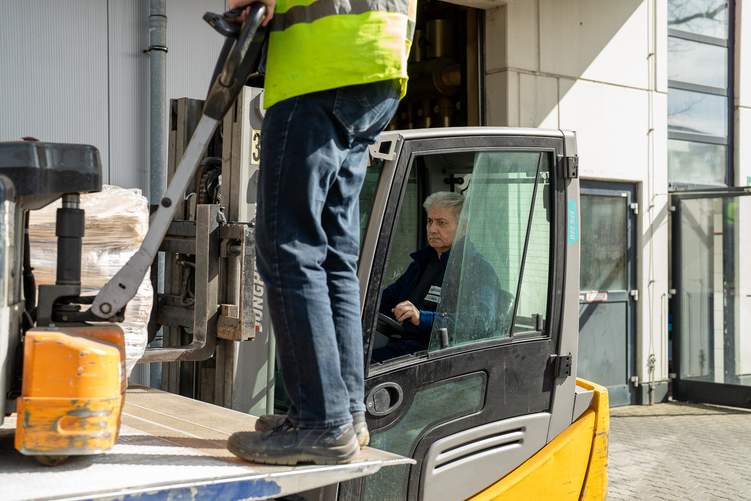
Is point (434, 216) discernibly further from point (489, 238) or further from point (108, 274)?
point (108, 274)

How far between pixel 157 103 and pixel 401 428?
14.1ft

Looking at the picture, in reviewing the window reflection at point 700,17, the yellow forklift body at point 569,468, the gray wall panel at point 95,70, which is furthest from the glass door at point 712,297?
the yellow forklift body at point 569,468

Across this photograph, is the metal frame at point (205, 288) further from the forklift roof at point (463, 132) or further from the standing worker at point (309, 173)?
the standing worker at point (309, 173)


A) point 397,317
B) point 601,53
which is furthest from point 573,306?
point 601,53

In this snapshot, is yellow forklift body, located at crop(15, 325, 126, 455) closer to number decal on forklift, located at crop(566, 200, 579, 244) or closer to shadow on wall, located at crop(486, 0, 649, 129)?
number decal on forklift, located at crop(566, 200, 579, 244)

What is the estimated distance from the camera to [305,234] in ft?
7.87

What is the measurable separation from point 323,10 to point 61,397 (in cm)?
110

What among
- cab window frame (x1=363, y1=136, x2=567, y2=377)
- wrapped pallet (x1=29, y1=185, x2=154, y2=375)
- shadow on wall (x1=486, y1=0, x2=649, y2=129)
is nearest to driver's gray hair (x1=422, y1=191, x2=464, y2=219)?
cab window frame (x1=363, y1=136, x2=567, y2=377)

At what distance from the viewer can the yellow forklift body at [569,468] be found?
11.8 feet

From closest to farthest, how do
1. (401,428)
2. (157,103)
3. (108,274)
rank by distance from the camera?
(108,274) → (401,428) → (157,103)

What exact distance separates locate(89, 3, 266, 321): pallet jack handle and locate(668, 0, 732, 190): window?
33.3 ft

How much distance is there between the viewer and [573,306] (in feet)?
12.6

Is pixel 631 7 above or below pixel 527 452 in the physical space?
above

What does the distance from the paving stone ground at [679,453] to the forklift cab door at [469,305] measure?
12.1ft
